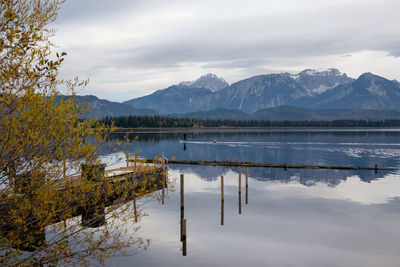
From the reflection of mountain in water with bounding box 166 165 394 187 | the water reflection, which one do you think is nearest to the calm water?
the water reflection

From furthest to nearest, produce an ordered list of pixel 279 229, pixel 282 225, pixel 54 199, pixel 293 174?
1. pixel 293 174
2. pixel 282 225
3. pixel 279 229
4. pixel 54 199

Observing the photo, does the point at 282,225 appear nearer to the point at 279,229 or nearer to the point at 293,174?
the point at 279,229

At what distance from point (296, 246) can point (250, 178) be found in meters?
41.0

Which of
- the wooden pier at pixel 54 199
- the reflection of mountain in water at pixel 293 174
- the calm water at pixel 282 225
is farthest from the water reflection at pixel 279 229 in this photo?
the wooden pier at pixel 54 199

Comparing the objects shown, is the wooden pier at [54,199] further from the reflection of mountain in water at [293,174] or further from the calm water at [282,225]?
the reflection of mountain in water at [293,174]

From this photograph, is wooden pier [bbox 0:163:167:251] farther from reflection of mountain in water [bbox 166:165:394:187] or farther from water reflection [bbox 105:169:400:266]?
reflection of mountain in water [bbox 166:165:394:187]

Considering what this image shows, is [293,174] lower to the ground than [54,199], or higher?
lower

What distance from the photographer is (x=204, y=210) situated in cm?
4381

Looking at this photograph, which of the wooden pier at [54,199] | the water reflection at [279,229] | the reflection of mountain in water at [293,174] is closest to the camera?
the wooden pier at [54,199]

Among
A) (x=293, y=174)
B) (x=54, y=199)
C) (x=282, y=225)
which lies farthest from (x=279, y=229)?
(x=293, y=174)

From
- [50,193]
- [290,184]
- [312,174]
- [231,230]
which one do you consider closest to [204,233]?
[231,230]

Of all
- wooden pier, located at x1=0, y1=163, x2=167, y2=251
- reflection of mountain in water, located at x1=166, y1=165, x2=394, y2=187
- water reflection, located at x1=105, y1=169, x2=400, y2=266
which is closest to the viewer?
wooden pier, located at x1=0, y1=163, x2=167, y2=251

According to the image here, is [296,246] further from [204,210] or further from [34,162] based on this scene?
[34,162]

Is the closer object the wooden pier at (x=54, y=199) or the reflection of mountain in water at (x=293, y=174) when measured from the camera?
the wooden pier at (x=54, y=199)
